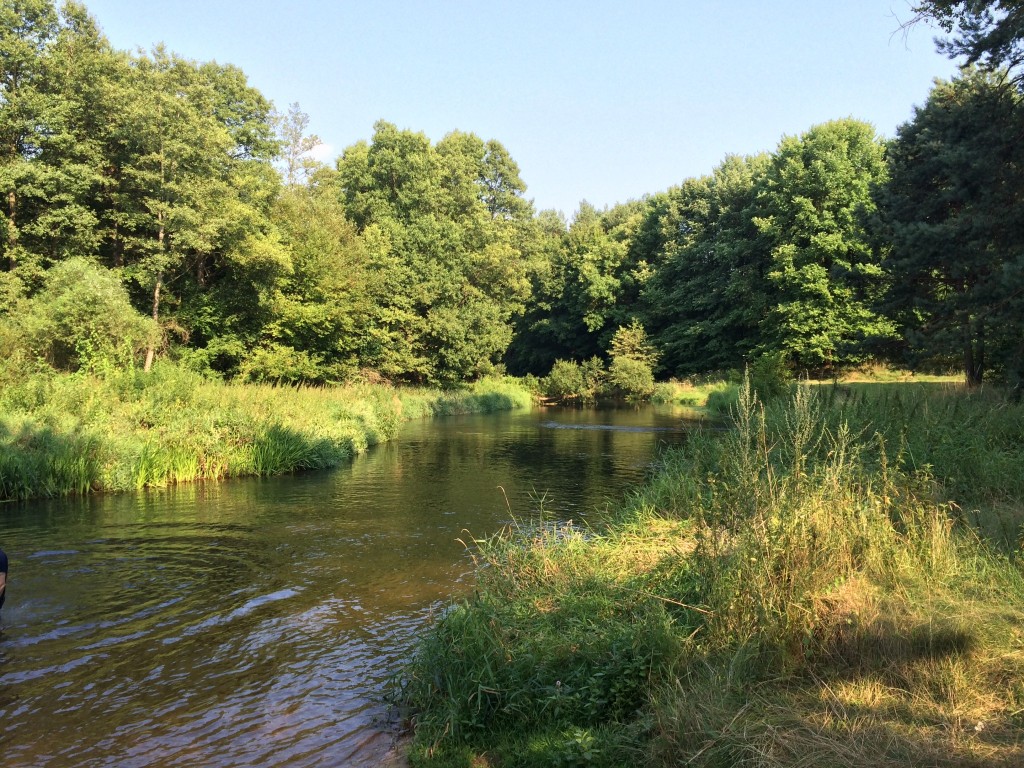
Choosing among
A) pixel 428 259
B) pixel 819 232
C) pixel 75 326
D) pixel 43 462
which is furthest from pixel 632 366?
pixel 43 462

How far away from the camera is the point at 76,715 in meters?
5.59

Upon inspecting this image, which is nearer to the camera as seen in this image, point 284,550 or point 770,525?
point 770,525

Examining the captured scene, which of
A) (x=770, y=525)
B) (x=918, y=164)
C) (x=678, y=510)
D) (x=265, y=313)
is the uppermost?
(x=918, y=164)

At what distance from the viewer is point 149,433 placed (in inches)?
639

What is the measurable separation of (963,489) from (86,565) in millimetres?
11394

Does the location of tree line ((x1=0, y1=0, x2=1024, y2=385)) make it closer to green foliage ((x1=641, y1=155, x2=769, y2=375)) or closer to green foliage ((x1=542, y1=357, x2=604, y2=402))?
green foliage ((x1=641, y1=155, x2=769, y2=375))

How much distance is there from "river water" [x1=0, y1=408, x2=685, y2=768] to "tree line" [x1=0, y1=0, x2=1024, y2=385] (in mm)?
8872

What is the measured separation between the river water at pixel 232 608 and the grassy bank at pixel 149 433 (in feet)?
2.62

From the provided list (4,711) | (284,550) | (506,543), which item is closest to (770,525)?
(506,543)

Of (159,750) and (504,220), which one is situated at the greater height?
(504,220)

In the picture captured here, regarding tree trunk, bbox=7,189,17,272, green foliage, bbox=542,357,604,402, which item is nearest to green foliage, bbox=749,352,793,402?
green foliage, bbox=542,357,604,402

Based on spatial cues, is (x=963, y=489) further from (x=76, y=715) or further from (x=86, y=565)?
(x=86, y=565)

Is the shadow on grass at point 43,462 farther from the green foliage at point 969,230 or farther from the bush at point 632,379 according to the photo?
the bush at point 632,379

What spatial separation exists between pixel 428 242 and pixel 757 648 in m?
45.1
